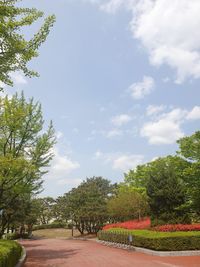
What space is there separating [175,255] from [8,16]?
48.6 feet

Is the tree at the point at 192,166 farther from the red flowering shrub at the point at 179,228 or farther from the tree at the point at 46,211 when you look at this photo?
the tree at the point at 46,211

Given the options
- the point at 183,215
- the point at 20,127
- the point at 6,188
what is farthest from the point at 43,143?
the point at 183,215

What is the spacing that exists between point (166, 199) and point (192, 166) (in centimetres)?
1040

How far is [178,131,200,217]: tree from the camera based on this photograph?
103 ft

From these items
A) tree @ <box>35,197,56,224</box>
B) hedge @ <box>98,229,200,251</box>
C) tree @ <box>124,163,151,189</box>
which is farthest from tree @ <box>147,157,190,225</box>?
tree @ <box>35,197,56,224</box>

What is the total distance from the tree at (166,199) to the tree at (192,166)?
28.1 ft

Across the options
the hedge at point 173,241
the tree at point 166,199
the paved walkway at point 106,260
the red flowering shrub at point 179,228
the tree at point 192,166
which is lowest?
the paved walkway at point 106,260

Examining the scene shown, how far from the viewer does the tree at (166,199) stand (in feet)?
72.2

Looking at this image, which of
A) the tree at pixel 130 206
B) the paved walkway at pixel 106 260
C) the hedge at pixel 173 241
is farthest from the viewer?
the tree at pixel 130 206

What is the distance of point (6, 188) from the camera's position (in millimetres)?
17734

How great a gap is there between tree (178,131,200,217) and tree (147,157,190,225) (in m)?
8.55

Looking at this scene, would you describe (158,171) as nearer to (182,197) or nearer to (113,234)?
(182,197)

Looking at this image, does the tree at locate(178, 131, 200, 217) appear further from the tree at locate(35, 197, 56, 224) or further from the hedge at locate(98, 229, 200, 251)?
the tree at locate(35, 197, 56, 224)

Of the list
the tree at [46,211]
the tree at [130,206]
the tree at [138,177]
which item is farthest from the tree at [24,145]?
the tree at [46,211]
